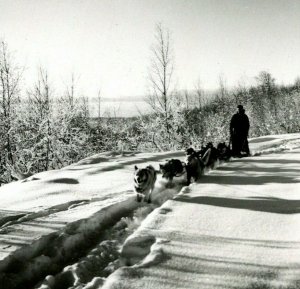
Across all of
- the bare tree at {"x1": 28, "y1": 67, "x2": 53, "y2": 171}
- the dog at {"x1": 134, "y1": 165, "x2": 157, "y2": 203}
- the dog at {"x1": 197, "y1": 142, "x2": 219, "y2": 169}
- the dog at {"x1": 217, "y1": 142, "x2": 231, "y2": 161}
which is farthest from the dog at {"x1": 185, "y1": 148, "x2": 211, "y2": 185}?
the bare tree at {"x1": 28, "y1": 67, "x2": 53, "y2": 171}

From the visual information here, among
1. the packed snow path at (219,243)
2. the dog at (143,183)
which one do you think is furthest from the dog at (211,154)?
the dog at (143,183)

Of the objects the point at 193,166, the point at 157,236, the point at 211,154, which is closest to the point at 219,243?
the point at 157,236

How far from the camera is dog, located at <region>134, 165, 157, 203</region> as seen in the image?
22.1 ft

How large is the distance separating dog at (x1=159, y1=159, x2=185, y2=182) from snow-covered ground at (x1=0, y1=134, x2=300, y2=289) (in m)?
0.28

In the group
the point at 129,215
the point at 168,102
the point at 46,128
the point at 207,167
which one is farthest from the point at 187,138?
the point at 129,215

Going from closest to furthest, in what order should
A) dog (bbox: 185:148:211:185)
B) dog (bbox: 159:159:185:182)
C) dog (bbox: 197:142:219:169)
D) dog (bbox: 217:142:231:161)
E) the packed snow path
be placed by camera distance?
the packed snow path < dog (bbox: 159:159:185:182) < dog (bbox: 185:148:211:185) < dog (bbox: 197:142:219:169) < dog (bbox: 217:142:231:161)

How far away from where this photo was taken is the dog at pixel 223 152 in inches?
447

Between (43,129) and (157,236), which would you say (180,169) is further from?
(43,129)

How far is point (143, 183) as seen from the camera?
673 centimetres

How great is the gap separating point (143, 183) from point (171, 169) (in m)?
1.52

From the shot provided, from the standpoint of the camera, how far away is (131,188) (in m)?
8.09

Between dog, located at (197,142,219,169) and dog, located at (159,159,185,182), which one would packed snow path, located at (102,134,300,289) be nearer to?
dog, located at (159,159,185,182)

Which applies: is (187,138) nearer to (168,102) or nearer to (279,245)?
(168,102)

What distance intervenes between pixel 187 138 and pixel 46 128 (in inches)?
448
